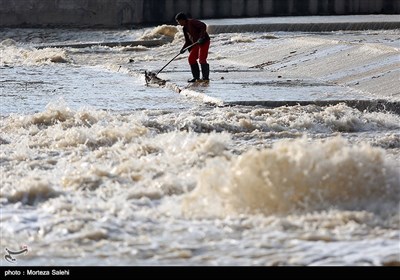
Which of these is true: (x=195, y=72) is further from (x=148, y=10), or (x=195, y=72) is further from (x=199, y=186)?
(x=148, y=10)

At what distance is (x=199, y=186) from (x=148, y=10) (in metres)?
30.7

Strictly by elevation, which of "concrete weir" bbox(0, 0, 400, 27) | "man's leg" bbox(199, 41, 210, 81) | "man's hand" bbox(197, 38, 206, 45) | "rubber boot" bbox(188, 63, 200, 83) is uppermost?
"man's hand" bbox(197, 38, 206, 45)

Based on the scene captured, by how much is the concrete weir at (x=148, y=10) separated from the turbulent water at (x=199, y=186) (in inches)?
944

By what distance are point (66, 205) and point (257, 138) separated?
3.88m

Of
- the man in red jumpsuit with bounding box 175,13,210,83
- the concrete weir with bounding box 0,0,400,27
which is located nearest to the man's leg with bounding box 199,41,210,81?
the man in red jumpsuit with bounding box 175,13,210,83

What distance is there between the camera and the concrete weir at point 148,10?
120ft

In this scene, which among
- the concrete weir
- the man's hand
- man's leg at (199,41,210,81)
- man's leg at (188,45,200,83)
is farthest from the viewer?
the concrete weir

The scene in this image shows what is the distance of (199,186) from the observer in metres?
8.01

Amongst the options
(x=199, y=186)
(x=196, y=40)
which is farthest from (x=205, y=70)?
(x=199, y=186)

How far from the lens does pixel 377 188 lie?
7.77 metres

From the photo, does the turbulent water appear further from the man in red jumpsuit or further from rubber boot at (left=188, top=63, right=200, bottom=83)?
rubber boot at (left=188, top=63, right=200, bottom=83)

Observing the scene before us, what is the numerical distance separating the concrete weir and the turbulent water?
23979mm

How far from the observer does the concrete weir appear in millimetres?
36625
